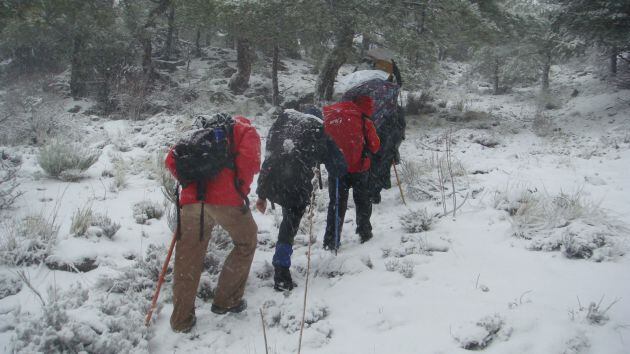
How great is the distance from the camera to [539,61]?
15.3 m

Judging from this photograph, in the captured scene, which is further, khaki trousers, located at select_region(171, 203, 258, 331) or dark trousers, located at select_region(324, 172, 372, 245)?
dark trousers, located at select_region(324, 172, 372, 245)

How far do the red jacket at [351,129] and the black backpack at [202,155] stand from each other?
1472 mm

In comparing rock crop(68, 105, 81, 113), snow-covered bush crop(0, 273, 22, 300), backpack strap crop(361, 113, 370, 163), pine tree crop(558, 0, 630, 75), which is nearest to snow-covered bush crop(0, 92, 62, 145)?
rock crop(68, 105, 81, 113)

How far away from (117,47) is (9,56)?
36.5 ft

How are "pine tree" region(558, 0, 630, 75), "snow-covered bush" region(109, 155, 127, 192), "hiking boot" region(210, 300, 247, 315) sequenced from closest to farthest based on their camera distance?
"hiking boot" region(210, 300, 247, 315)
"snow-covered bush" region(109, 155, 127, 192)
"pine tree" region(558, 0, 630, 75)

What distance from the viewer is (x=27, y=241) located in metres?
3.67

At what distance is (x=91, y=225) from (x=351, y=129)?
125 inches

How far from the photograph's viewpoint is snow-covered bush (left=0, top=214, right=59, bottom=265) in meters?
3.54

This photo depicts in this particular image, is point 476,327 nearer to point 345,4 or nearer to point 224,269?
point 224,269

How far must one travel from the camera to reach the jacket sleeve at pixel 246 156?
311 centimetres

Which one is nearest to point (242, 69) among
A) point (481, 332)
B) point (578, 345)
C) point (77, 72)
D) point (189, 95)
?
point (189, 95)

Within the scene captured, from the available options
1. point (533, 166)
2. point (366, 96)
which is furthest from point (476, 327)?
point (533, 166)

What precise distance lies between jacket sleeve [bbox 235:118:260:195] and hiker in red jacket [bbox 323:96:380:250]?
123 cm

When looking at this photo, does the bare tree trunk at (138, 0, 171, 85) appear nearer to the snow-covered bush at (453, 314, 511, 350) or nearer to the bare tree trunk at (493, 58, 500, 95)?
the snow-covered bush at (453, 314, 511, 350)
